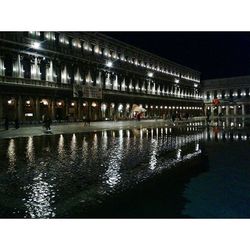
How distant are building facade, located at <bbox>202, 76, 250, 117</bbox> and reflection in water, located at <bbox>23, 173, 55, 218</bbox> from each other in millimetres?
100254

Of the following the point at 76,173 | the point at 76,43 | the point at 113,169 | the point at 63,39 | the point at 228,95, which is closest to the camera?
the point at 76,173

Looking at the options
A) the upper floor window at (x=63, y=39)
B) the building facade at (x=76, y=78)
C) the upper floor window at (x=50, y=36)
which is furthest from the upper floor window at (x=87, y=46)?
the upper floor window at (x=50, y=36)

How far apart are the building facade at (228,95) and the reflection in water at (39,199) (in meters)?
100

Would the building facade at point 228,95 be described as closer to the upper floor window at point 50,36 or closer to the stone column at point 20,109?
the upper floor window at point 50,36

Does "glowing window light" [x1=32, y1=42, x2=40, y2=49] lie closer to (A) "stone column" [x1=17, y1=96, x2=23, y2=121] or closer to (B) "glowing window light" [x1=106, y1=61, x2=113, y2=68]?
(A) "stone column" [x1=17, y1=96, x2=23, y2=121]

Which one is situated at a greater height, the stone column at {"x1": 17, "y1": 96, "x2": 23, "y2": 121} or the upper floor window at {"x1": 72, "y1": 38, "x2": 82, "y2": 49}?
the upper floor window at {"x1": 72, "y1": 38, "x2": 82, "y2": 49}

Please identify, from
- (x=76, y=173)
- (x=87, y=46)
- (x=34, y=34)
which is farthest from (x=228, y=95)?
(x=76, y=173)

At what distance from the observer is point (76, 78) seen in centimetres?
4925

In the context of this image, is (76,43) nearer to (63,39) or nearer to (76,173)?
(63,39)

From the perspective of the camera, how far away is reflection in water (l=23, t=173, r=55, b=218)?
6.89m

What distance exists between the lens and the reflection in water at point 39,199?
689cm

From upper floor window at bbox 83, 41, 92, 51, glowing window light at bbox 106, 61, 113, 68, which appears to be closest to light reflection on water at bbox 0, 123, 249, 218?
upper floor window at bbox 83, 41, 92, 51

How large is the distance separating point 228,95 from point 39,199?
109 meters
